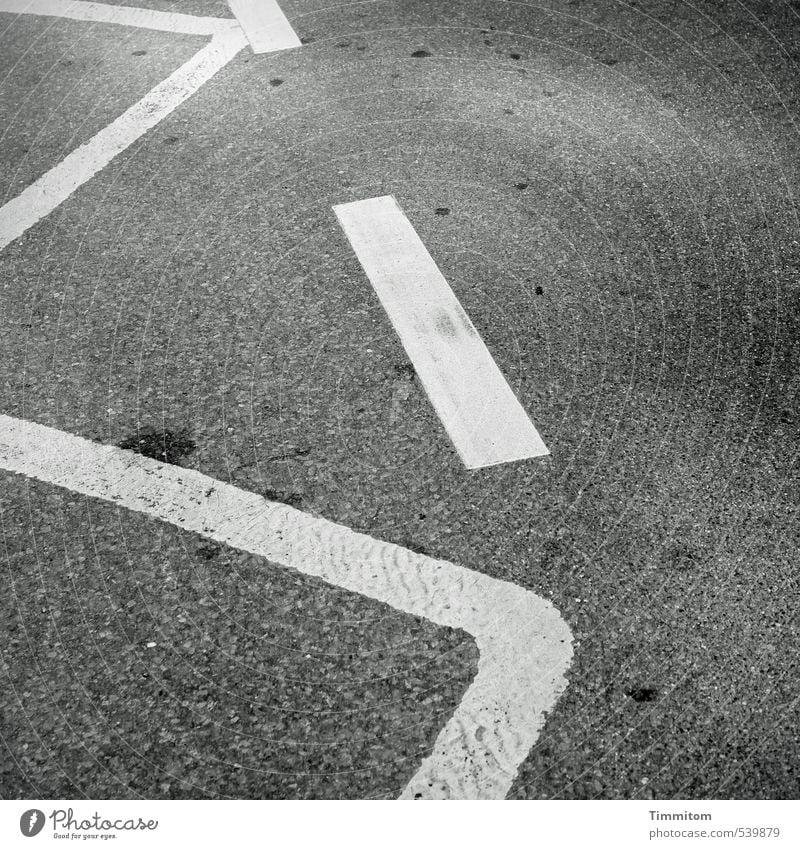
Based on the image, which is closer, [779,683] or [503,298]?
[779,683]

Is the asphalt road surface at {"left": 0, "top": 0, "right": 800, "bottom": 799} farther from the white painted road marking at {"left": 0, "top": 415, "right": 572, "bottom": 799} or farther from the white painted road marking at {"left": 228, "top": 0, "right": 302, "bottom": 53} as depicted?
the white painted road marking at {"left": 228, "top": 0, "right": 302, "bottom": 53}

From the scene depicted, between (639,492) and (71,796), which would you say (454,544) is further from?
(71,796)

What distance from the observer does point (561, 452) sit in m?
3.09

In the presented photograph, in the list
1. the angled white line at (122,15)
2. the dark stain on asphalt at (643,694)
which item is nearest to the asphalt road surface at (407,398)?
the dark stain on asphalt at (643,694)

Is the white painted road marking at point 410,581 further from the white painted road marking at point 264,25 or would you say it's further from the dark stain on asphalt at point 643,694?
the white painted road marking at point 264,25

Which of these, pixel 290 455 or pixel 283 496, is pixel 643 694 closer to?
pixel 283 496

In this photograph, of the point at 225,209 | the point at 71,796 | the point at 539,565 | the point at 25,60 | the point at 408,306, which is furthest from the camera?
the point at 25,60

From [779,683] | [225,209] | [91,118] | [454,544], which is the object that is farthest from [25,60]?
[779,683]

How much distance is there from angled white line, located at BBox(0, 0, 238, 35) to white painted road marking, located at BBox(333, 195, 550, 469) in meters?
2.61

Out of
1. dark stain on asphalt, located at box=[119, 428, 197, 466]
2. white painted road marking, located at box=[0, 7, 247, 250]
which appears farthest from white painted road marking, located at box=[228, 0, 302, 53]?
dark stain on asphalt, located at box=[119, 428, 197, 466]

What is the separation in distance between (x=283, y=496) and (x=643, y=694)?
4.07ft

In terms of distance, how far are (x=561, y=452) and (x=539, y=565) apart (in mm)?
498

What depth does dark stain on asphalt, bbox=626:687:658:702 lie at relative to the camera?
237 centimetres

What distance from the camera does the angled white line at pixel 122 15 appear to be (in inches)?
243
